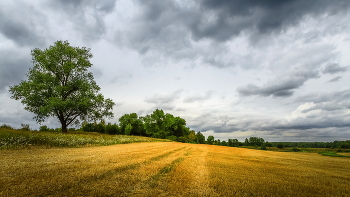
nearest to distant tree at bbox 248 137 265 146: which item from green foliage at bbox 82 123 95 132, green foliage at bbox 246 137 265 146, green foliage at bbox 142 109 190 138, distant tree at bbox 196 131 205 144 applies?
green foliage at bbox 246 137 265 146

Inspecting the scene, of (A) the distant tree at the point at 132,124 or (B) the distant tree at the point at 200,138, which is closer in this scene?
(A) the distant tree at the point at 132,124

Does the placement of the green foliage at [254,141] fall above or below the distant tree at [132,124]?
below

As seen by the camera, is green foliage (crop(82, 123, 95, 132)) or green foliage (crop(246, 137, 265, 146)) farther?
green foliage (crop(246, 137, 265, 146))

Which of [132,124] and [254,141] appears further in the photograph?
[254,141]

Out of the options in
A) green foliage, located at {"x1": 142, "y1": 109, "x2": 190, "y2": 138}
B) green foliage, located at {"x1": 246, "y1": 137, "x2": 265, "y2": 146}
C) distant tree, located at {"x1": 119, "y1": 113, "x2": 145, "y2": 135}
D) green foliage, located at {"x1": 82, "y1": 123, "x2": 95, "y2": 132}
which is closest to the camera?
green foliage, located at {"x1": 82, "y1": 123, "x2": 95, "y2": 132}

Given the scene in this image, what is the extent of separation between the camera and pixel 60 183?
356cm

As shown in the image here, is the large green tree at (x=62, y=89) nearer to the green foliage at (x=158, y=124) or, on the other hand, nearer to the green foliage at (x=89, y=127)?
the green foliage at (x=89, y=127)

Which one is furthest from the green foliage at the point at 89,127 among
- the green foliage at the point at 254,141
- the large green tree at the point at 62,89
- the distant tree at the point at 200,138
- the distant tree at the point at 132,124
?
the green foliage at the point at 254,141

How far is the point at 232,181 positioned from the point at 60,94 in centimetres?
2919

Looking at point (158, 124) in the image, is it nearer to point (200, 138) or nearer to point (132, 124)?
point (132, 124)

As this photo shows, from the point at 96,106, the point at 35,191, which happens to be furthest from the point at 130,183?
the point at 96,106

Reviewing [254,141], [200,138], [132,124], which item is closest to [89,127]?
[132,124]

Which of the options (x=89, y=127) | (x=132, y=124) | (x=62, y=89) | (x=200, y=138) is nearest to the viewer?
(x=62, y=89)

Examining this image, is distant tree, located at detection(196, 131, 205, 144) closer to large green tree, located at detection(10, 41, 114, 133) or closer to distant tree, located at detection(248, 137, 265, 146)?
distant tree, located at detection(248, 137, 265, 146)
